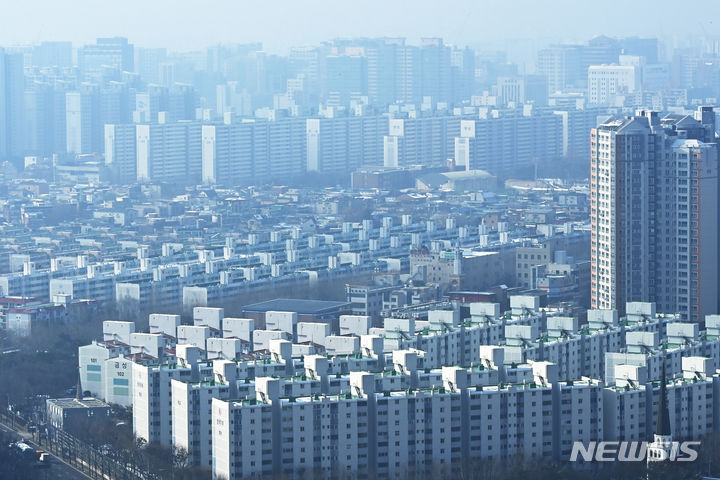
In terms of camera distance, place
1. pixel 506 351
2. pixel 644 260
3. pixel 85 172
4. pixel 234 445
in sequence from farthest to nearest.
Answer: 1. pixel 85 172
2. pixel 644 260
3. pixel 506 351
4. pixel 234 445

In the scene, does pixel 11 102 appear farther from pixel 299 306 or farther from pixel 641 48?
pixel 299 306

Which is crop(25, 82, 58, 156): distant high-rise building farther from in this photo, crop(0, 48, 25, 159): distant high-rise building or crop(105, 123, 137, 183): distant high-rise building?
crop(105, 123, 137, 183): distant high-rise building

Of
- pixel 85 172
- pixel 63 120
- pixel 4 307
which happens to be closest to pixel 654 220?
pixel 4 307

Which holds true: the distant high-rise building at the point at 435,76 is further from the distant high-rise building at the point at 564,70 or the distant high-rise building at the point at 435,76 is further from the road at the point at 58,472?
the road at the point at 58,472

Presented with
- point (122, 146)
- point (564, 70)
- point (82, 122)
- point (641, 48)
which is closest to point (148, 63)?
point (82, 122)

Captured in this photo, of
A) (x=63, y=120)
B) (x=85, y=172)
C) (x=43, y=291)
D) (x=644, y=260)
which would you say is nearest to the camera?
(x=644, y=260)

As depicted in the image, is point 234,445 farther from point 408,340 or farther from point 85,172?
point 85,172

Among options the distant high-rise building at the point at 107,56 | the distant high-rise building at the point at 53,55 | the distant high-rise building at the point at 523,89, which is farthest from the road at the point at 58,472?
the distant high-rise building at the point at 107,56
